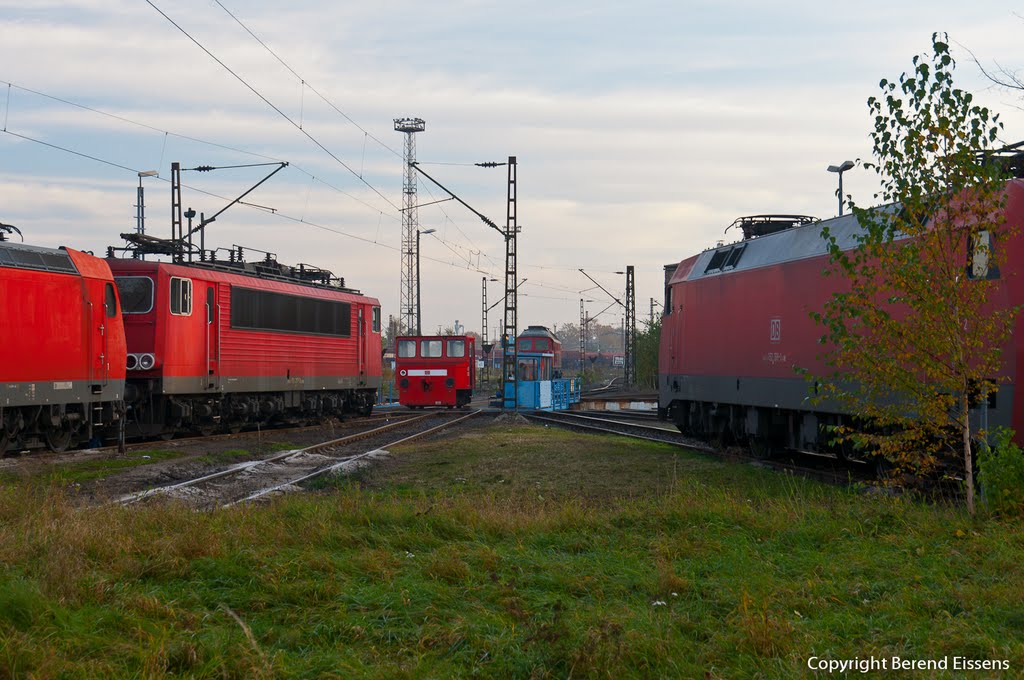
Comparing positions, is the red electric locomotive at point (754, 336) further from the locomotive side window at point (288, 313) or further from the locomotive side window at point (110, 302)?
the locomotive side window at point (110, 302)

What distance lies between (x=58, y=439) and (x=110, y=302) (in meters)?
2.64

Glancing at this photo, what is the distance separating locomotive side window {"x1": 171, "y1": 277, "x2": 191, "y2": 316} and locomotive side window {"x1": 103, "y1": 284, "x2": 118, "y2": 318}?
2.29 meters

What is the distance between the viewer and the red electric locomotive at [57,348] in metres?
16.0

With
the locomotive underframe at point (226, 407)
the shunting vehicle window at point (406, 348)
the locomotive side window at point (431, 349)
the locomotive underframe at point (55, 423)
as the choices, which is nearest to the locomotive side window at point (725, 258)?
the locomotive underframe at point (226, 407)

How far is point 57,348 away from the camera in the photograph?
16.9m

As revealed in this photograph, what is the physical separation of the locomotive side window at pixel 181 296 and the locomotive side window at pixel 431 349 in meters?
16.6

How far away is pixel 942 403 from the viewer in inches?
388

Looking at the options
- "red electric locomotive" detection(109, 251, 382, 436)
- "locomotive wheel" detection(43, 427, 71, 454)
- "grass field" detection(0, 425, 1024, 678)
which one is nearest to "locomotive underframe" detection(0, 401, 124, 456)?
"locomotive wheel" detection(43, 427, 71, 454)

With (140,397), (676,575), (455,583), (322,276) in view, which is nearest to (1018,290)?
(676,575)

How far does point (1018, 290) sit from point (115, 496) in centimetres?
1070

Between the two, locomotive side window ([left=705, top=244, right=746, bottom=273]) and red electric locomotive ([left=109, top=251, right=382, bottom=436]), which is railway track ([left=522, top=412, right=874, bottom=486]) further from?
red electric locomotive ([left=109, top=251, right=382, bottom=436])

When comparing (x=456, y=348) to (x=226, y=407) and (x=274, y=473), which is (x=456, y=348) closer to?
(x=226, y=407)

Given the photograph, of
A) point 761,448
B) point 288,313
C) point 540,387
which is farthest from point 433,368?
point 761,448

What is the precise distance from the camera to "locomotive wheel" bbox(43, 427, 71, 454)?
1745cm
